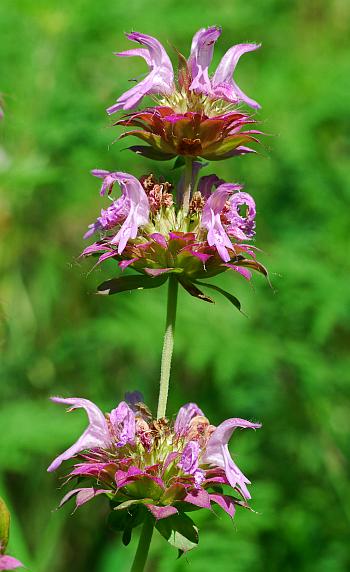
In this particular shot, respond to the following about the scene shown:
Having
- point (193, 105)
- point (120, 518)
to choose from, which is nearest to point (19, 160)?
point (193, 105)

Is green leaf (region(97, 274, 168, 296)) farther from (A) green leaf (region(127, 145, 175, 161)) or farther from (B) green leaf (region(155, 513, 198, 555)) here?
(B) green leaf (region(155, 513, 198, 555))

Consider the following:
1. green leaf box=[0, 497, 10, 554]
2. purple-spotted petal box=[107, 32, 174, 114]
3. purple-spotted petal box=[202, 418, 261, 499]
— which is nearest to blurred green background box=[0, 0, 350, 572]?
purple-spotted petal box=[107, 32, 174, 114]

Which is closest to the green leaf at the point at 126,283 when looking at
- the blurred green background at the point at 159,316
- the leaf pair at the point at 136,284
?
the leaf pair at the point at 136,284

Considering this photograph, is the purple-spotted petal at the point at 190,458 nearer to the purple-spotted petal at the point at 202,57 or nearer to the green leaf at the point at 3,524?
the green leaf at the point at 3,524

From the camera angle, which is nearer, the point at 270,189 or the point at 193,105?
the point at 193,105

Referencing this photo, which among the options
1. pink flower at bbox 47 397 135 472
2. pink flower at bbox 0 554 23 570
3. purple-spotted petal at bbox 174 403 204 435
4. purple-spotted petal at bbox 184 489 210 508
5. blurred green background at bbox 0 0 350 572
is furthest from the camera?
blurred green background at bbox 0 0 350 572

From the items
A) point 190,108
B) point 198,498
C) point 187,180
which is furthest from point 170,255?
point 198,498

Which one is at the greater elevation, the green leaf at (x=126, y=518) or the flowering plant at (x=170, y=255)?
the flowering plant at (x=170, y=255)

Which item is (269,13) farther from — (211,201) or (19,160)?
(211,201)
